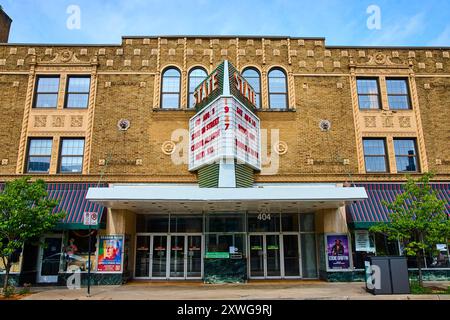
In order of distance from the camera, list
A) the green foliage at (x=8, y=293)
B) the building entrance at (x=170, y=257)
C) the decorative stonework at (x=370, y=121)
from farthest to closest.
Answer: the decorative stonework at (x=370, y=121), the building entrance at (x=170, y=257), the green foliage at (x=8, y=293)

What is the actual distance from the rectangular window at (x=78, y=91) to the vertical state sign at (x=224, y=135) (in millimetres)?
6226

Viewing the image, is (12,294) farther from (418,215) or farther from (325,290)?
(418,215)

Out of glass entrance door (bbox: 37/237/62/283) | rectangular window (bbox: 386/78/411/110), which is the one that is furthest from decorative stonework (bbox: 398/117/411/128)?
glass entrance door (bbox: 37/237/62/283)

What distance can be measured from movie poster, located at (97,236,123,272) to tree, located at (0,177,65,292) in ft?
8.85

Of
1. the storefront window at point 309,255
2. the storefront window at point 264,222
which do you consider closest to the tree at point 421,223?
the storefront window at point 309,255

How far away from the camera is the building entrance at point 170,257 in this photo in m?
19.1

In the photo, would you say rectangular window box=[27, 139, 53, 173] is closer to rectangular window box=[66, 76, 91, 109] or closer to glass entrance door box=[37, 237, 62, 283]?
rectangular window box=[66, 76, 91, 109]

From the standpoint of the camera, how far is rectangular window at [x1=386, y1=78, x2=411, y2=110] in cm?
2059

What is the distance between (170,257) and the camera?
19.2 meters

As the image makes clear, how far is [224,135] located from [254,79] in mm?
5090

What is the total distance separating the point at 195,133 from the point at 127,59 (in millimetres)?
6025

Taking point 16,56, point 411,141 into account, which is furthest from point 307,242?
point 16,56

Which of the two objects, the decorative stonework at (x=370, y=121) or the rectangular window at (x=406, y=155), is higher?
the decorative stonework at (x=370, y=121)

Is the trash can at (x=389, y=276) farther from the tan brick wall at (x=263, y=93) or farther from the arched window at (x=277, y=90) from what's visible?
the arched window at (x=277, y=90)
